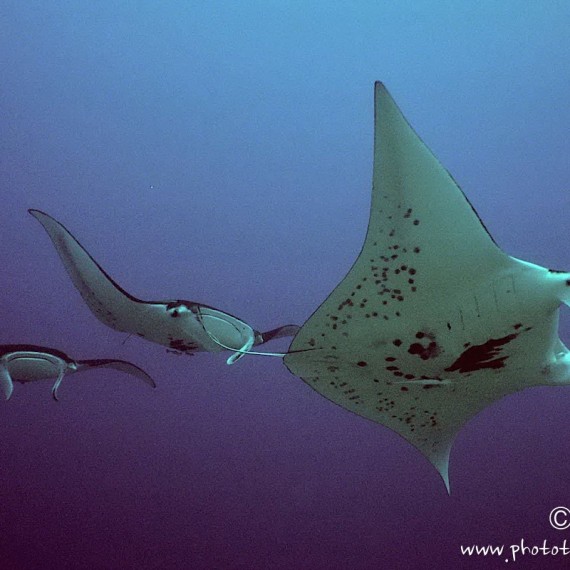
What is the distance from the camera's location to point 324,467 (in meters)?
6.43

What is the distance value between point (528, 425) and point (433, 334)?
5.46 m

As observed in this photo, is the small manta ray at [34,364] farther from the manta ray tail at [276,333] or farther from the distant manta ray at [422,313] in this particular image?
the manta ray tail at [276,333]

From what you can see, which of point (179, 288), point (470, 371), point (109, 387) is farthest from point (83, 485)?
point (470, 371)

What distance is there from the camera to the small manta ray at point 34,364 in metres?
2.56

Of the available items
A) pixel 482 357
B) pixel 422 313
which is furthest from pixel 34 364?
pixel 482 357

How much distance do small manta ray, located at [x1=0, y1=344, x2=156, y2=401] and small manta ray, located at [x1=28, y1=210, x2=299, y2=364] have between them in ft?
1.48

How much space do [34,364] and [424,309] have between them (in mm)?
2114

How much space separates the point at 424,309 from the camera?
1.45m

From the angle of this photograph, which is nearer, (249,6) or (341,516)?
(249,6)

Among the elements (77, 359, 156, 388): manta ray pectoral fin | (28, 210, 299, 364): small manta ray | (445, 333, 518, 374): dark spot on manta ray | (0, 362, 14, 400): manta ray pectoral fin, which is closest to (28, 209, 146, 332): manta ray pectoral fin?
(28, 210, 299, 364): small manta ray

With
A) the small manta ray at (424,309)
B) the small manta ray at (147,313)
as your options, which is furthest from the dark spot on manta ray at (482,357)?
the small manta ray at (147,313)

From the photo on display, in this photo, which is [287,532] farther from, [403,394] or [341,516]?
[403,394]

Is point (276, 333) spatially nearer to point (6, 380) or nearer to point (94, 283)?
point (94, 283)

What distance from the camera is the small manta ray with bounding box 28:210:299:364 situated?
6.41ft
